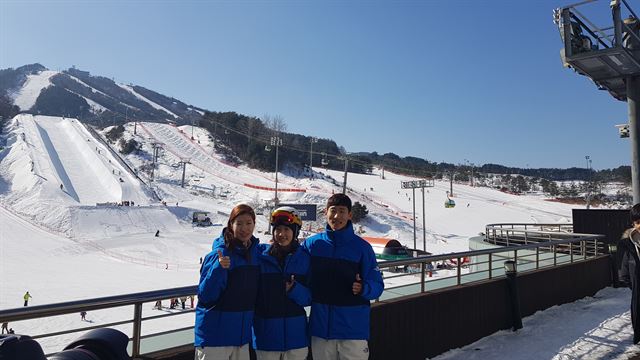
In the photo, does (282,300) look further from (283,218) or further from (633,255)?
(633,255)

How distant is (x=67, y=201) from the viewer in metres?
41.5

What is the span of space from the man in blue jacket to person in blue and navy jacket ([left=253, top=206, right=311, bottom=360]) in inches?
10.8

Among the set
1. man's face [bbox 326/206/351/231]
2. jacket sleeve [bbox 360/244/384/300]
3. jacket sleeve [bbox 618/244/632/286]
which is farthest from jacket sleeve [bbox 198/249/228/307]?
jacket sleeve [bbox 618/244/632/286]

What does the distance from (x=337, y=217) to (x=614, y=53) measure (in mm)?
11647

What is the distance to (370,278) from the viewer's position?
A: 126 inches

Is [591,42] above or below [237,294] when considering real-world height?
above

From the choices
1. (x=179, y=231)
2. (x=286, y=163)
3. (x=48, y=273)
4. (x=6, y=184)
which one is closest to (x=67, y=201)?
(x=6, y=184)

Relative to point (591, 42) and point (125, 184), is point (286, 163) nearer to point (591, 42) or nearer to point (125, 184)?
point (125, 184)

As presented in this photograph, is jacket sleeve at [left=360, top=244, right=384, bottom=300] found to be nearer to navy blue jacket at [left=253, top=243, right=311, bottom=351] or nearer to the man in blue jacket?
the man in blue jacket

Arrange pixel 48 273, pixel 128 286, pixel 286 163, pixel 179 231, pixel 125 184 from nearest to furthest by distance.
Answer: pixel 128 286 → pixel 48 273 → pixel 179 231 → pixel 125 184 → pixel 286 163

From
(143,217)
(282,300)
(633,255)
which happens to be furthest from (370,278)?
(143,217)

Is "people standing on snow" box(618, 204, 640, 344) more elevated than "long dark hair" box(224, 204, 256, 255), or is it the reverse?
"long dark hair" box(224, 204, 256, 255)

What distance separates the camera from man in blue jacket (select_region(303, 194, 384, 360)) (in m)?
3.15

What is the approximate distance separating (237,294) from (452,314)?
4.01 m
